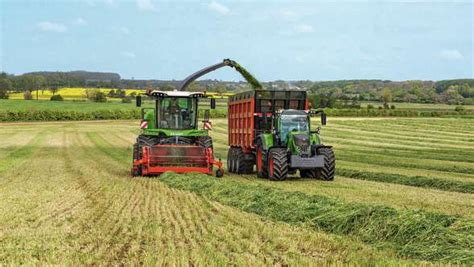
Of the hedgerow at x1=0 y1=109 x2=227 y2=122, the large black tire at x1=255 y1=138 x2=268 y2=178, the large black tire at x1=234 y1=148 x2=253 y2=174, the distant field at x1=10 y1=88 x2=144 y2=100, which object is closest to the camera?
the large black tire at x1=255 y1=138 x2=268 y2=178

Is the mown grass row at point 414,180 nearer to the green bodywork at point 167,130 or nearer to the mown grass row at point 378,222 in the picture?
the green bodywork at point 167,130

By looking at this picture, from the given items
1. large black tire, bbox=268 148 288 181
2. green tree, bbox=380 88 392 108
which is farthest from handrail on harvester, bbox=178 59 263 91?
green tree, bbox=380 88 392 108

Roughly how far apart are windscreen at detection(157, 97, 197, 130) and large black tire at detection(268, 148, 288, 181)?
4083 millimetres

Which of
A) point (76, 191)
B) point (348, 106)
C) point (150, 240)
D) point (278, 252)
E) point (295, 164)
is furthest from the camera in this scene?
point (348, 106)

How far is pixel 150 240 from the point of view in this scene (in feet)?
30.7

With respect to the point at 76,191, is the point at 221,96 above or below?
above

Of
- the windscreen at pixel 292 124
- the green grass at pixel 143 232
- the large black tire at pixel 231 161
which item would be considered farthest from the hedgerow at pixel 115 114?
the green grass at pixel 143 232

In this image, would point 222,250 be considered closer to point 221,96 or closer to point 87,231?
point 87,231

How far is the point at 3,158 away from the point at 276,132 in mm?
13620

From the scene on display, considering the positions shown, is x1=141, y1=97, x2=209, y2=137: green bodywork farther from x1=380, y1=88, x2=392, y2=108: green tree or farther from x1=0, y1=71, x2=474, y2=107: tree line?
x1=380, y1=88, x2=392, y2=108: green tree

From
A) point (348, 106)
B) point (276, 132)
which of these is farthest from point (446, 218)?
point (348, 106)

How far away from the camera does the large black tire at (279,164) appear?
63.5 ft

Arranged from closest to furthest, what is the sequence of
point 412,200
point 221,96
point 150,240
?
1. point 150,240
2. point 412,200
3. point 221,96

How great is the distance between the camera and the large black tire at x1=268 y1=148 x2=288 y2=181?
63.5 feet
